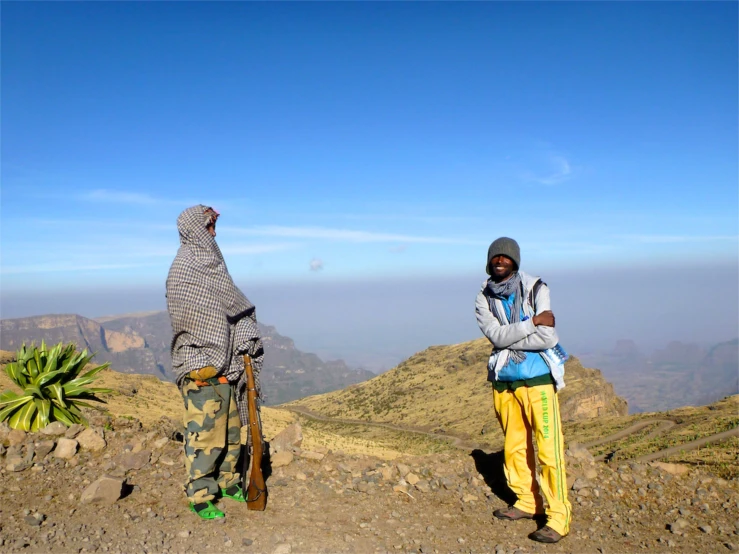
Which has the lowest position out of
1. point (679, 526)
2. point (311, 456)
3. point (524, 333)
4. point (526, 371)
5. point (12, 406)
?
point (679, 526)

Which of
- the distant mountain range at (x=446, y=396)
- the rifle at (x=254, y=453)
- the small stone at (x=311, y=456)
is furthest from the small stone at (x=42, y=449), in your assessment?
the distant mountain range at (x=446, y=396)

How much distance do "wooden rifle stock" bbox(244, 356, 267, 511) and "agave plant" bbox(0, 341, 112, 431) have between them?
3.31 metres

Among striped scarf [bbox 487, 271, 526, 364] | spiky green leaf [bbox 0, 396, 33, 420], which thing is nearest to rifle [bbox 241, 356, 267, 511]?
striped scarf [bbox 487, 271, 526, 364]

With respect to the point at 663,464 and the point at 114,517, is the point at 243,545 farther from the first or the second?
the point at 663,464

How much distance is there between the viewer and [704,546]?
4.70 m

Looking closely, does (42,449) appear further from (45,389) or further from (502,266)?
(502,266)

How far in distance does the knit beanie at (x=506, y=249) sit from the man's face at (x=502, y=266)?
0.04 m

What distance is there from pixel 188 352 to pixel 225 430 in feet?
2.62

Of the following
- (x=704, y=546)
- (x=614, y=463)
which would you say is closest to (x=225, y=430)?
(x=704, y=546)

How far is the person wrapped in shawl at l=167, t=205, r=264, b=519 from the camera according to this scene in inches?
185

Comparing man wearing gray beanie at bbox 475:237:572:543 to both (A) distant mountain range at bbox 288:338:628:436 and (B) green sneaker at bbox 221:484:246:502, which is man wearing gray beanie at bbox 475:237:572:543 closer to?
(B) green sneaker at bbox 221:484:246:502

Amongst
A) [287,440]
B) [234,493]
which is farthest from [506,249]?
[287,440]

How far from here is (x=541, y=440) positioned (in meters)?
4.66

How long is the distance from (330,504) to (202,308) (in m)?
2.41
